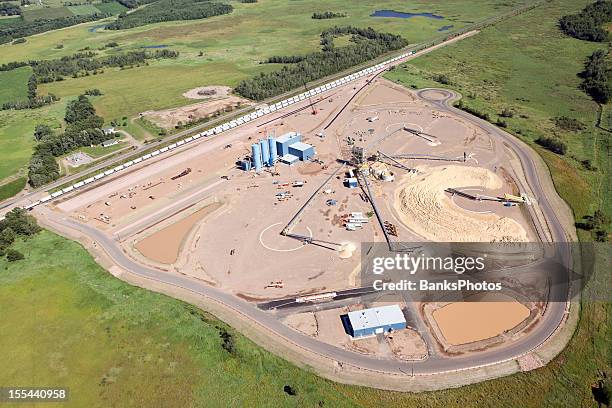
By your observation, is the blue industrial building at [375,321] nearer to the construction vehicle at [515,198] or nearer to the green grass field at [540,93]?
the construction vehicle at [515,198]

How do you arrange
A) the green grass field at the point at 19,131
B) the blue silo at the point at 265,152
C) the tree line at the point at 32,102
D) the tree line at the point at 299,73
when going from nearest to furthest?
the blue silo at the point at 265,152 < the green grass field at the point at 19,131 < the tree line at the point at 299,73 < the tree line at the point at 32,102

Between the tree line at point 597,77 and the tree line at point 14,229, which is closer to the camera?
the tree line at point 14,229

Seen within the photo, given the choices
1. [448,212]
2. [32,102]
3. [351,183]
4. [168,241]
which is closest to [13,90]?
[32,102]

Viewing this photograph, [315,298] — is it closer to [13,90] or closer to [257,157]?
[257,157]

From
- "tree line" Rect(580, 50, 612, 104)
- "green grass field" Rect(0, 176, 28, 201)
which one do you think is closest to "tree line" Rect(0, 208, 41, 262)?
"green grass field" Rect(0, 176, 28, 201)

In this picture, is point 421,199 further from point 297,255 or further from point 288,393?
point 288,393

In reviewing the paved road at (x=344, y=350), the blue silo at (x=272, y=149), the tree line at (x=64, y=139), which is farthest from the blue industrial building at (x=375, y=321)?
the tree line at (x=64, y=139)

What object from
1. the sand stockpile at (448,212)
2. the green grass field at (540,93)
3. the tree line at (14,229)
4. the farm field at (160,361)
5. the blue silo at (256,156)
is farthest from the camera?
the blue silo at (256,156)

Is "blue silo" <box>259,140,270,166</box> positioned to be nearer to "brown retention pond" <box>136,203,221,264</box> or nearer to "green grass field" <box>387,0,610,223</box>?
"brown retention pond" <box>136,203,221,264</box>
